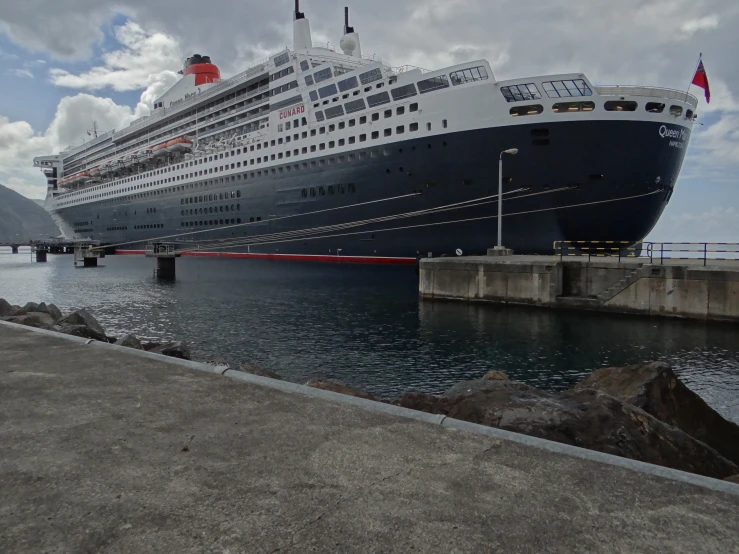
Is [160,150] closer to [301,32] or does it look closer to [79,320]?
[301,32]

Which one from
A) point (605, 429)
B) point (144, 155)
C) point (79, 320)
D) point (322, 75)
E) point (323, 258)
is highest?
point (322, 75)

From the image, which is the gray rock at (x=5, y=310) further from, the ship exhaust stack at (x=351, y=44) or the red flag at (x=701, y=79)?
the ship exhaust stack at (x=351, y=44)

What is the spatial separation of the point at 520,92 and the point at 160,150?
148ft

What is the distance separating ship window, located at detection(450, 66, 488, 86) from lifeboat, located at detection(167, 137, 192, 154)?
35770mm

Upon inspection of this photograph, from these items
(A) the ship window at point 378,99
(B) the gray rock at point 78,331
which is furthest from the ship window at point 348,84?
(B) the gray rock at point 78,331

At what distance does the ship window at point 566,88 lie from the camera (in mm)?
27938

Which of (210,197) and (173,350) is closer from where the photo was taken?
(173,350)

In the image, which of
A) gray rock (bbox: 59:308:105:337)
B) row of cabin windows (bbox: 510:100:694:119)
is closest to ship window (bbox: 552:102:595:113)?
row of cabin windows (bbox: 510:100:694:119)

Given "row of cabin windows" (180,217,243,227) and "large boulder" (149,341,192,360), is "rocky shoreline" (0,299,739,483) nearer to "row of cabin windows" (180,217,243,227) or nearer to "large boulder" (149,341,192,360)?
"large boulder" (149,341,192,360)

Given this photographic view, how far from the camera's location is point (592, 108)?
27.5 m

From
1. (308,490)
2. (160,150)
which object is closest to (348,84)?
(160,150)

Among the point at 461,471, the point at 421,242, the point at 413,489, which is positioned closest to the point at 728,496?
the point at 461,471

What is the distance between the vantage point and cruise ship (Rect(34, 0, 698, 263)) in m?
27.8

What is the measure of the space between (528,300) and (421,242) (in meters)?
13.9
